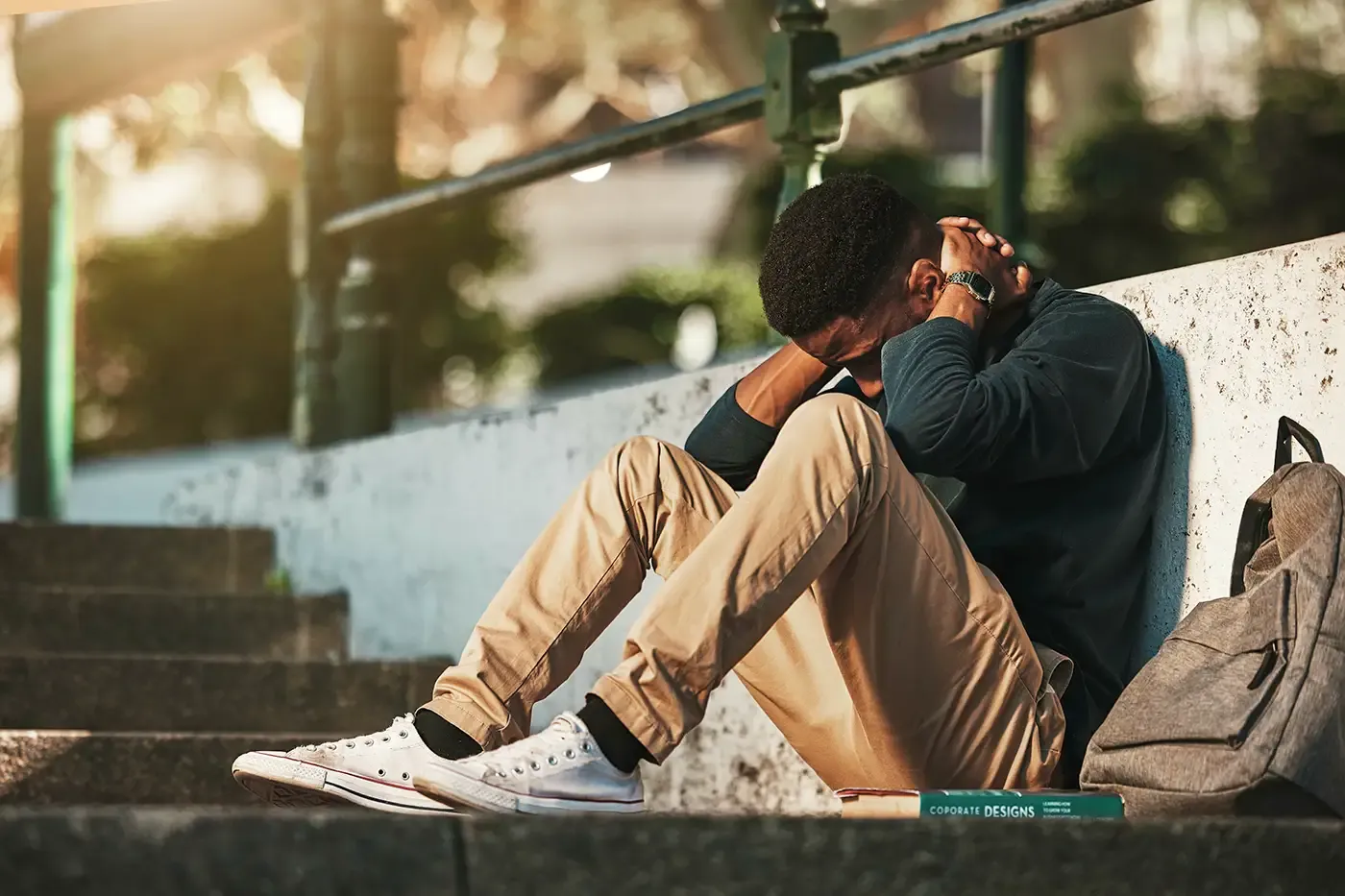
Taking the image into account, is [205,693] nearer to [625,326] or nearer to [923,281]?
[923,281]

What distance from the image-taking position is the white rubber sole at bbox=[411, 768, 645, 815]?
8.68 ft

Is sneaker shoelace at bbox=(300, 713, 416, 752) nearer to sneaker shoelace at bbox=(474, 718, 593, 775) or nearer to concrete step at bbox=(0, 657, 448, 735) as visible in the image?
sneaker shoelace at bbox=(474, 718, 593, 775)

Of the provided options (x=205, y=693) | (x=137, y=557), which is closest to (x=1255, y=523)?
(x=205, y=693)

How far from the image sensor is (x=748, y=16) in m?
16.7

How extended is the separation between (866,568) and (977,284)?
60 centimetres

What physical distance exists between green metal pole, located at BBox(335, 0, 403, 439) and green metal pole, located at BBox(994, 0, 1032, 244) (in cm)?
209

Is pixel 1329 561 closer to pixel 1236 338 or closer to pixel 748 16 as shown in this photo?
pixel 1236 338

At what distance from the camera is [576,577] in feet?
10.2

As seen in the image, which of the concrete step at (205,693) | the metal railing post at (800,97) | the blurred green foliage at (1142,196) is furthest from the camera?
the blurred green foliage at (1142,196)

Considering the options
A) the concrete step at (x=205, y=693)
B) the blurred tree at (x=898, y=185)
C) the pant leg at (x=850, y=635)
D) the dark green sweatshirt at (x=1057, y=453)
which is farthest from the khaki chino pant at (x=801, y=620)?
the blurred tree at (x=898, y=185)

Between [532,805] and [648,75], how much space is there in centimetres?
2301

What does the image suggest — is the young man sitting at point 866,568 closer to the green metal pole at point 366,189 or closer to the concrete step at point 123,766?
the concrete step at point 123,766

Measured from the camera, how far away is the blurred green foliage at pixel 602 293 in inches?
527

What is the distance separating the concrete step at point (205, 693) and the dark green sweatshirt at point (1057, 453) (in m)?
2.01
